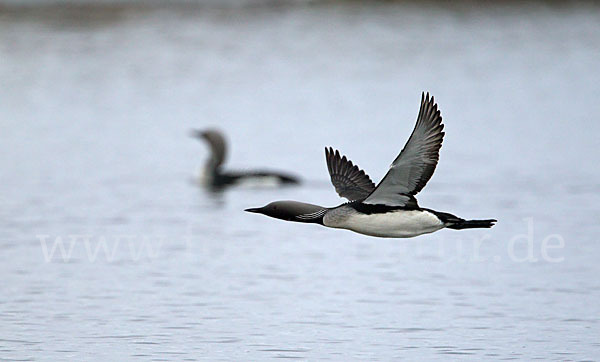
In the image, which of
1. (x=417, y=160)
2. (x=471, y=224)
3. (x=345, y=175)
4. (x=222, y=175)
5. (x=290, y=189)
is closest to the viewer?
(x=417, y=160)

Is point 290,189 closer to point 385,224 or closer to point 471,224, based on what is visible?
point 385,224

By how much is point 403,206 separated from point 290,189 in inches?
256

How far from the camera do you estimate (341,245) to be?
10633 millimetres

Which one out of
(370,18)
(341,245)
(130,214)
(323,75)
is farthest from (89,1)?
(341,245)

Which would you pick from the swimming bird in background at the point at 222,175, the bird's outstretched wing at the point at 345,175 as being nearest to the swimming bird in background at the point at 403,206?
the bird's outstretched wing at the point at 345,175

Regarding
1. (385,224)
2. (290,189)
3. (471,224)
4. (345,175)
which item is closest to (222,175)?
(290,189)

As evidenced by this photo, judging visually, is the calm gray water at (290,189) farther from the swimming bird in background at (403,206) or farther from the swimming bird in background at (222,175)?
the swimming bird in background at (403,206)

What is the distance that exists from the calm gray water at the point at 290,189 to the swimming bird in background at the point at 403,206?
0.70 meters

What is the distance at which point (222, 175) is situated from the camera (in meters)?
14.4

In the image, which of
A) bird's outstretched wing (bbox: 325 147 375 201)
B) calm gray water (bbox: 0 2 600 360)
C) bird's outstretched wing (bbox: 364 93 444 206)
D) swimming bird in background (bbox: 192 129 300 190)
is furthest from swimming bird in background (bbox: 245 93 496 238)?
swimming bird in background (bbox: 192 129 300 190)

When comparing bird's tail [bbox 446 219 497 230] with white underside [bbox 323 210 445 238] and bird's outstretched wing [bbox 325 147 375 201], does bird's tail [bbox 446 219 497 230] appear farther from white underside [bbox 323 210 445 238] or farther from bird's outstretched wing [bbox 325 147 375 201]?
bird's outstretched wing [bbox 325 147 375 201]

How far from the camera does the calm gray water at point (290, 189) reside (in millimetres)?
7844

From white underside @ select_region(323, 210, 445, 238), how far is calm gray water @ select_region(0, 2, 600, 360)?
67cm

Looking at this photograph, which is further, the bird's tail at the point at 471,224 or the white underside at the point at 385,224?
the white underside at the point at 385,224
